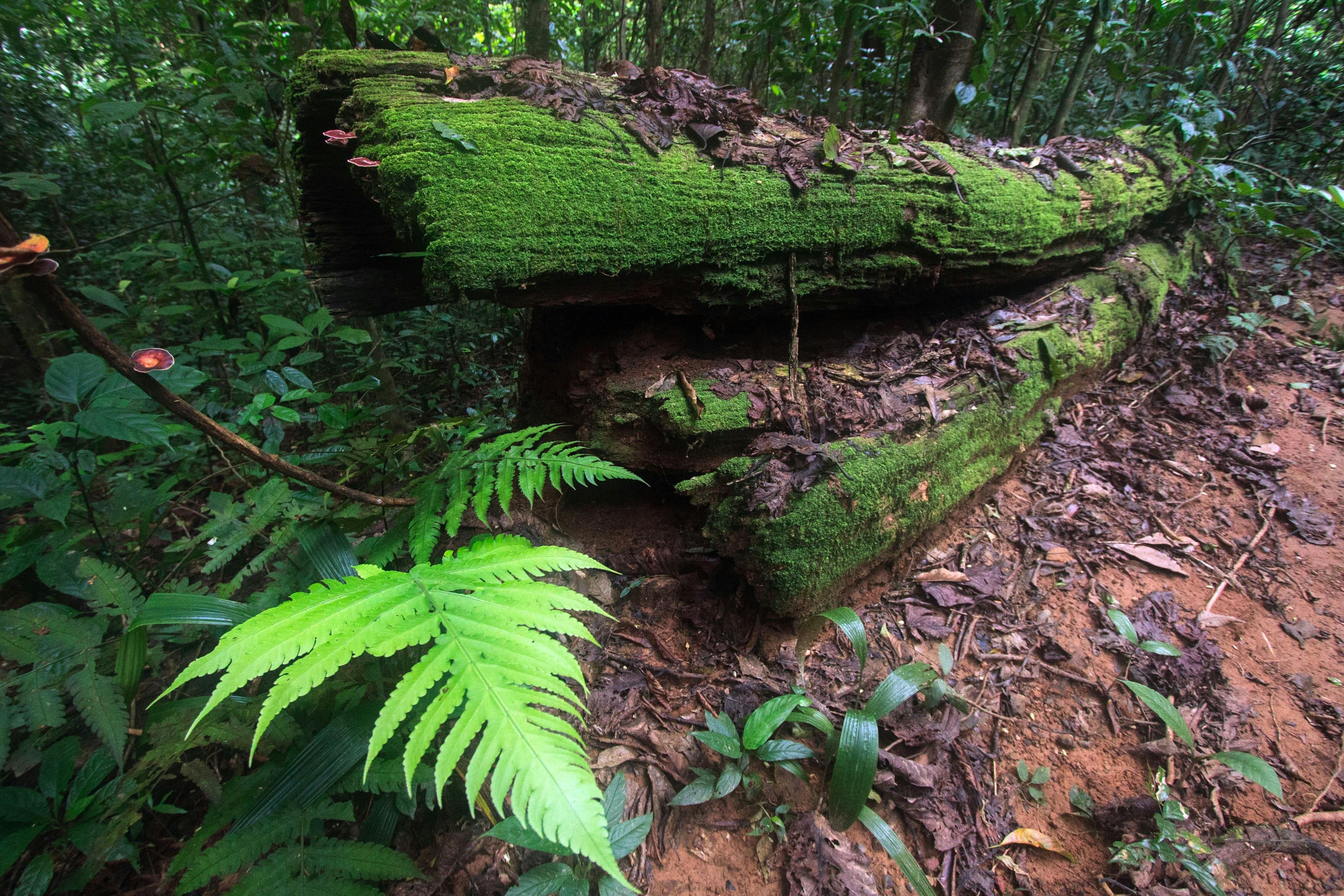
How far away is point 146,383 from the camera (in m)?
1.05

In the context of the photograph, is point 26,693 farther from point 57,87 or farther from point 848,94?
point 848,94

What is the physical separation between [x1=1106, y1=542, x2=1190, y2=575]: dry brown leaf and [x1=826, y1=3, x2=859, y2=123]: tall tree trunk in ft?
13.3

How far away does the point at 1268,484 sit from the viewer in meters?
3.23

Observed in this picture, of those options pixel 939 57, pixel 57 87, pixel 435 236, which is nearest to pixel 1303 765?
pixel 435 236

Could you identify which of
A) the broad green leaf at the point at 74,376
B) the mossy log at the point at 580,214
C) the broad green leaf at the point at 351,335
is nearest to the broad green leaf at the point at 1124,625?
the mossy log at the point at 580,214

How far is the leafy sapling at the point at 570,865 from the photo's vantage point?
1.39 m

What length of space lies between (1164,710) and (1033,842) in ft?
2.63

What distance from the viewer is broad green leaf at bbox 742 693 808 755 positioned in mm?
1744

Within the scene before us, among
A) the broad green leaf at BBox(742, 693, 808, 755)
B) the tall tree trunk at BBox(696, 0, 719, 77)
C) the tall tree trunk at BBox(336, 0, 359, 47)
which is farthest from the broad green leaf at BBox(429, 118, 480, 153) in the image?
the tall tree trunk at BBox(696, 0, 719, 77)

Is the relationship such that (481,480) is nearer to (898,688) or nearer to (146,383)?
(146,383)

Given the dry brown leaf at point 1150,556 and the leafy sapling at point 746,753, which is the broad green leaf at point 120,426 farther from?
the dry brown leaf at point 1150,556

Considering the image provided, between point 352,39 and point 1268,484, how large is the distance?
20.5 ft

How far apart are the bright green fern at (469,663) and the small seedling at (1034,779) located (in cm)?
167

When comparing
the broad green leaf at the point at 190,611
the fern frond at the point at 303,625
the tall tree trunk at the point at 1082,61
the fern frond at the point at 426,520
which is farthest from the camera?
the tall tree trunk at the point at 1082,61
